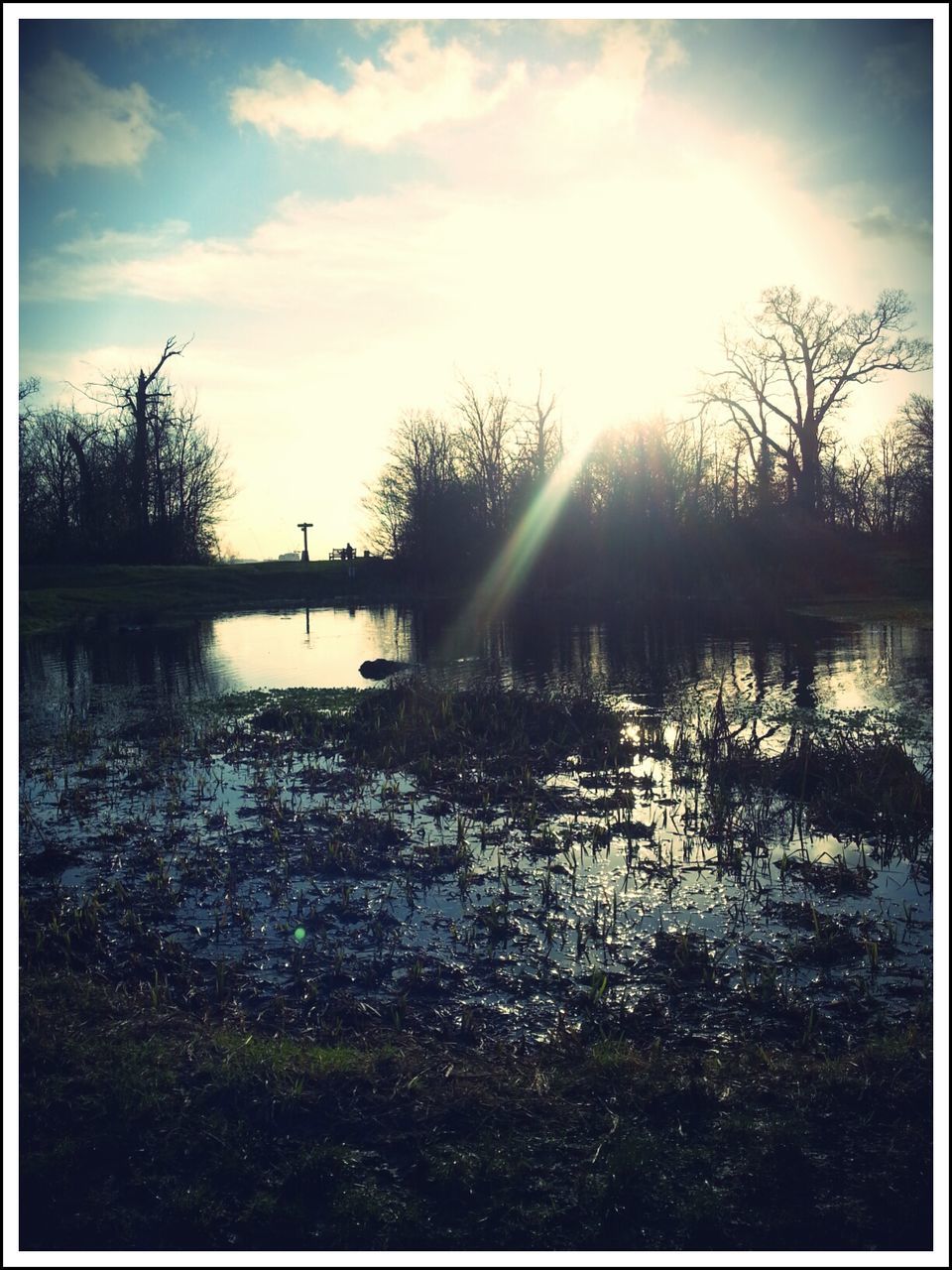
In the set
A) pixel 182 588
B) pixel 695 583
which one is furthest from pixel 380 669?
pixel 182 588

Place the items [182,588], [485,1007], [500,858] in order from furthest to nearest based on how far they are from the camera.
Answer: [182,588] → [500,858] → [485,1007]

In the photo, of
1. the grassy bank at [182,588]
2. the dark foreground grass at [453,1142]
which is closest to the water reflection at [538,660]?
the grassy bank at [182,588]

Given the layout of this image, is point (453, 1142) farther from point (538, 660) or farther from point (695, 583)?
point (695, 583)

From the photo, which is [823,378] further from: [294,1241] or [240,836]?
[294,1241]

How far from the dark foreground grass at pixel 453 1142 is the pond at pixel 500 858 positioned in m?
0.65

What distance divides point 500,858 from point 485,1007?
309 centimetres

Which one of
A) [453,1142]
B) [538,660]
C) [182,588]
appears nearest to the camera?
[453,1142]

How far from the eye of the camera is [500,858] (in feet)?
30.9

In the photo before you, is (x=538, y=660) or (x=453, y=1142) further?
(x=538, y=660)

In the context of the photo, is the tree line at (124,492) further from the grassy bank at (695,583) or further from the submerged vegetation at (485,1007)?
the submerged vegetation at (485,1007)

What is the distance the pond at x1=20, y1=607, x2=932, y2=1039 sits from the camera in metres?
6.69

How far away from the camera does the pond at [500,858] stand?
22.0ft

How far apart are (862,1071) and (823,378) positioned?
50.0m

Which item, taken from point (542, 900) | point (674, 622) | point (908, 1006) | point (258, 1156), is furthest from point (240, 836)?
point (674, 622)
